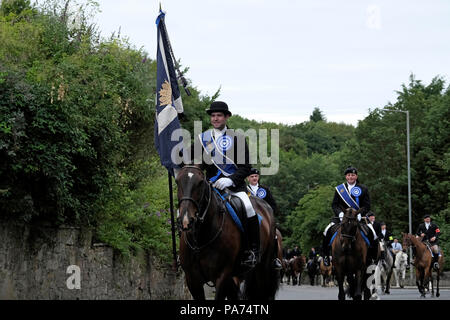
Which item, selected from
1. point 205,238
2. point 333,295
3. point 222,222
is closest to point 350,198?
point 222,222

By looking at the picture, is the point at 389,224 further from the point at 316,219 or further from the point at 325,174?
the point at 325,174

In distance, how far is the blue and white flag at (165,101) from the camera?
42.9 ft

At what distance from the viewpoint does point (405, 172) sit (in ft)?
198

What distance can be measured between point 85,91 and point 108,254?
4461 millimetres

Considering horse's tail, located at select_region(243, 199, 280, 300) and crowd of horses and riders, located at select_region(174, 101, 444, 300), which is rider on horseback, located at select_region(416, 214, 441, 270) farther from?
horse's tail, located at select_region(243, 199, 280, 300)

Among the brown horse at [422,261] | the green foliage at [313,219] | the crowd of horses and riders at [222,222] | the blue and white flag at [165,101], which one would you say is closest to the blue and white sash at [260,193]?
the crowd of horses and riders at [222,222]

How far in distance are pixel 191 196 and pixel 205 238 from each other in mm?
769

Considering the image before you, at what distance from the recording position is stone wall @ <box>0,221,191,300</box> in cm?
1731

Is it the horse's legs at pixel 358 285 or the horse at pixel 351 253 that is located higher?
the horse at pixel 351 253

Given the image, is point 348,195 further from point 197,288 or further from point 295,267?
point 295,267

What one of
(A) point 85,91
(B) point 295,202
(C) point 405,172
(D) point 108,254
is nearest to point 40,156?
(A) point 85,91

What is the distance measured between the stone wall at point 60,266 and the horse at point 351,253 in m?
6.18

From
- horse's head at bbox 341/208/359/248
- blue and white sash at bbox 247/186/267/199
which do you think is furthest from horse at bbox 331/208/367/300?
blue and white sash at bbox 247/186/267/199

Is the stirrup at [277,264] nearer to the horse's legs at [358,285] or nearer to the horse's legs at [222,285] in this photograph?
the horse's legs at [358,285]
